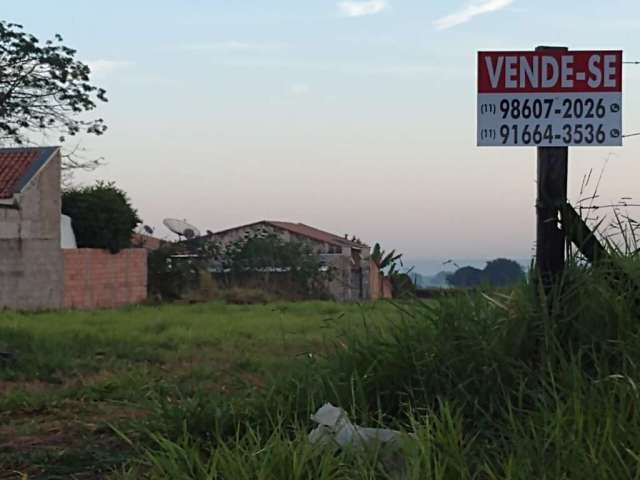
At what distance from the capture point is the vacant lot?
518 cm

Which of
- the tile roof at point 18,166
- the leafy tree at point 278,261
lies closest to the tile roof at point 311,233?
the leafy tree at point 278,261

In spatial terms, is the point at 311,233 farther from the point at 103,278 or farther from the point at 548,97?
the point at 548,97

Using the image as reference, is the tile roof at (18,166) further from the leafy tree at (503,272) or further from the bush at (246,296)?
the leafy tree at (503,272)

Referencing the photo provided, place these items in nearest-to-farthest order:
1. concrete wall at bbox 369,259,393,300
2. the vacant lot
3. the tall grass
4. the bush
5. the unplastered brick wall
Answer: the tall grass, the vacant lot, concrete wall at bbox 369,259,393,300, the bush, the unplastered brick wall

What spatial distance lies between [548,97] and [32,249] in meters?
21.5

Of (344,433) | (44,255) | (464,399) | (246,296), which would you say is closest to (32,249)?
(44,255)

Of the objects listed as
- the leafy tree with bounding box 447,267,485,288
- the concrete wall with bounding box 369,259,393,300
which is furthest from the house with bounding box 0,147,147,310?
the leafy tree with bounding box 447,267,485,288

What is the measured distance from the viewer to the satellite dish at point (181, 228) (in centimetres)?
3369

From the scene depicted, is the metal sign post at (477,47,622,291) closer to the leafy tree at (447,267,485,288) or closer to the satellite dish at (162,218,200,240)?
the leafy tree at (447,267,485,288)

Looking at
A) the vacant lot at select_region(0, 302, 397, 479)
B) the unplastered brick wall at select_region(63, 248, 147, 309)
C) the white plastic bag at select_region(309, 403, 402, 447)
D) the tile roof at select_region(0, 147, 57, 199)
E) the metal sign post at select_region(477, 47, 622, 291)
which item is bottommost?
the vacant lot at select_region(0, 302, 397, 479)

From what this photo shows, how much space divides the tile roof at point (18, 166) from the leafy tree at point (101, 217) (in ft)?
6.78

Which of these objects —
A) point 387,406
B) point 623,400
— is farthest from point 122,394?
point 623,400

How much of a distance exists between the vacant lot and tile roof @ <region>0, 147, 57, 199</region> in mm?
9848

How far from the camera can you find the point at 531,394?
15.0 feet
